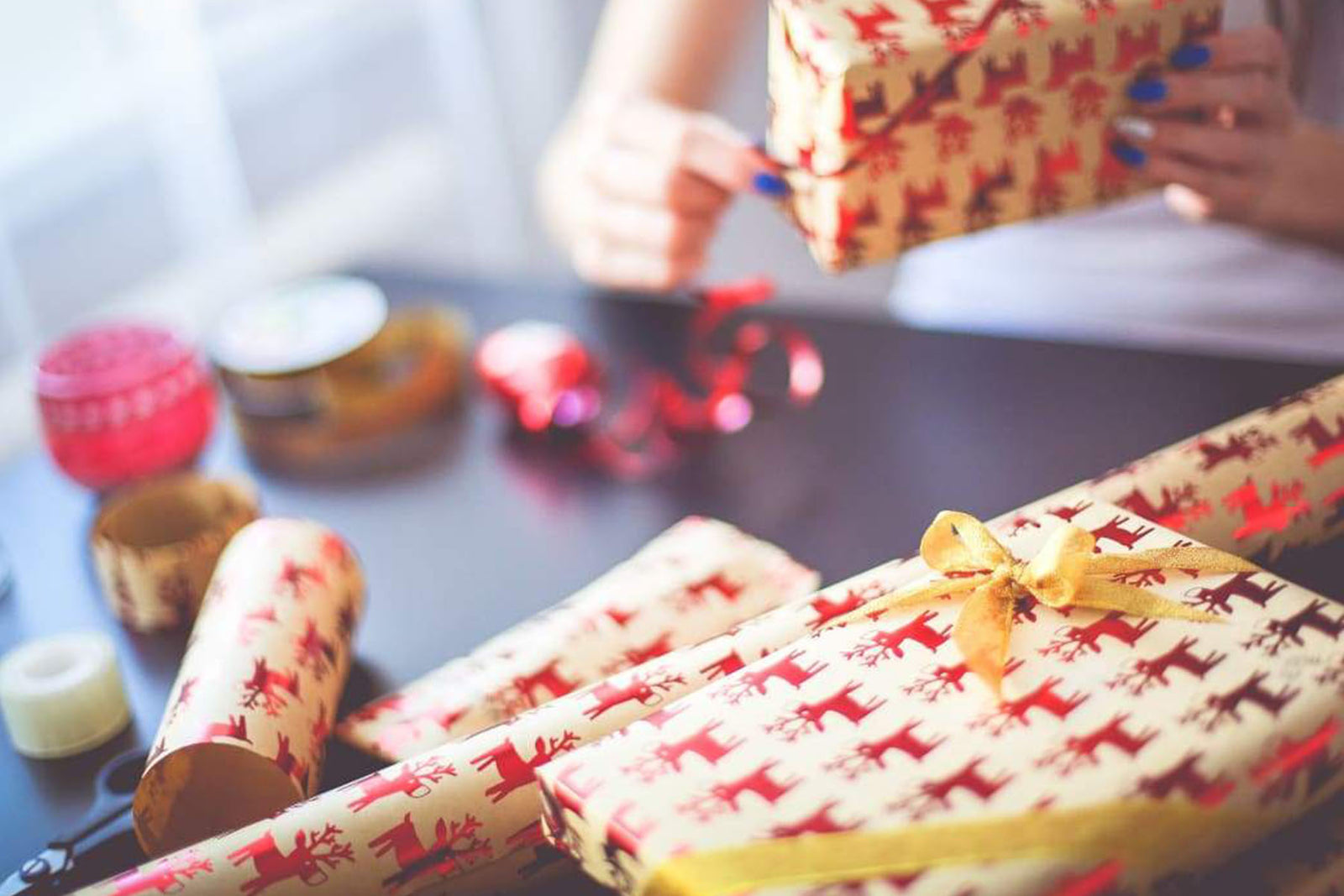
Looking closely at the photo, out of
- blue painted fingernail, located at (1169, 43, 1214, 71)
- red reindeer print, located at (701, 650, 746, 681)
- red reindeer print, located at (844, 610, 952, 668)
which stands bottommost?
red reindeer print, located at (701, 650, 746, 681)

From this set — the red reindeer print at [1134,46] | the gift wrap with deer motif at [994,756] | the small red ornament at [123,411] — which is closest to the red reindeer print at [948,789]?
the gift wrap with deer motif at [994,756]

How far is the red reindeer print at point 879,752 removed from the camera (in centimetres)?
46

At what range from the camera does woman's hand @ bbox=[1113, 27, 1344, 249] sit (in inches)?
29.0

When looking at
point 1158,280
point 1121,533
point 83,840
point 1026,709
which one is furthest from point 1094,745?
point 1158,280

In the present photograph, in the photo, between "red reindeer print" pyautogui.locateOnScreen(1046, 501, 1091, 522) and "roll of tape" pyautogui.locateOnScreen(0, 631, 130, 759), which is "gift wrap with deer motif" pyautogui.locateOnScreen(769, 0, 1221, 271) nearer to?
"red reindeer print" pyautogui.locateOnScreen(1046, 501, 1091, 522)

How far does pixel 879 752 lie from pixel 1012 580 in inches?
3.9

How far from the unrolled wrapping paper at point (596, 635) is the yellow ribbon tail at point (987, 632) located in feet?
0.71

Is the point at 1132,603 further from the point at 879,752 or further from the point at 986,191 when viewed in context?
the point at 986,191

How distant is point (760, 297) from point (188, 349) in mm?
424

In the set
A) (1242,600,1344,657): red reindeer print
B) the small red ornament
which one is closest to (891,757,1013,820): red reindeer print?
(1242,600,1344,657): red reindeer print

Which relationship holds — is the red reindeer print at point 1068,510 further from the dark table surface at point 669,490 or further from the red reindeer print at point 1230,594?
the dark table surface at point 669,490

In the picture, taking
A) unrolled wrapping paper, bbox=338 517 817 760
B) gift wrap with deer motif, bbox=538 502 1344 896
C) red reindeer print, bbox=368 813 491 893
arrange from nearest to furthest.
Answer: gift wrap with deer motif, bbox=538 502 1344 896 → red reindeer print, bbox=368 813 491 893 → unrolled wrapping paper, bbox=338 517 817 760

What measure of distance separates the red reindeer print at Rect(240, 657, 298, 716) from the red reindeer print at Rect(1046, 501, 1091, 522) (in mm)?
364

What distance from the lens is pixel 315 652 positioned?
70 cm
